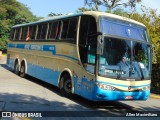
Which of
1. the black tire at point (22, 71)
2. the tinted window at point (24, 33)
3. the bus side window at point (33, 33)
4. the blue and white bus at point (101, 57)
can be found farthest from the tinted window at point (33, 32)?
the blue and white bus at point (101, 57)

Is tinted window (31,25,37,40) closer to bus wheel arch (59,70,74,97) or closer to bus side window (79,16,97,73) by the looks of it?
bus wheel arch (59,70,74,97)

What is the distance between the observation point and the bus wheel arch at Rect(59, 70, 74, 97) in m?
12.4

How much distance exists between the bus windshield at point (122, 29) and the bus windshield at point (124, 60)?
0.80 ft

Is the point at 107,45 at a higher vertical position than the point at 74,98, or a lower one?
higher

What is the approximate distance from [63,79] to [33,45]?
15.6 feet

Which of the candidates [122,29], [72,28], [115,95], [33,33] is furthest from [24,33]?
[115,95]

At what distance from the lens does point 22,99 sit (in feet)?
37.2

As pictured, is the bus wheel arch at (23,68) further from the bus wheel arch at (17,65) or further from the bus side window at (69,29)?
the bus side window at (69,29)

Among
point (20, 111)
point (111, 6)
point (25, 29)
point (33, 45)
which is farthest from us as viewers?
point (111, 6)

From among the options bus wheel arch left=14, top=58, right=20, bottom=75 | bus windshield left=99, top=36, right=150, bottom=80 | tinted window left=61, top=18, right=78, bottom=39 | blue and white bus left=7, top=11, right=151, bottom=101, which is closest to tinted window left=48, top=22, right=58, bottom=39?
blue and white bus left=7, top=11, right=151, bottom=101

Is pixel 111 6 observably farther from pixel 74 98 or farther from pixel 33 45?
pixel 74 98

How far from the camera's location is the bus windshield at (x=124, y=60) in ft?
34.7

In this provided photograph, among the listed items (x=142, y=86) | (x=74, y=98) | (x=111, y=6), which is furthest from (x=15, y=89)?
(x=111, y=6)

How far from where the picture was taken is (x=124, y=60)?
10.9 meters
